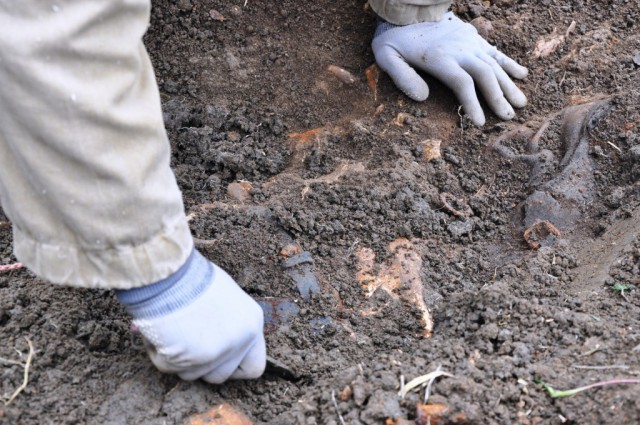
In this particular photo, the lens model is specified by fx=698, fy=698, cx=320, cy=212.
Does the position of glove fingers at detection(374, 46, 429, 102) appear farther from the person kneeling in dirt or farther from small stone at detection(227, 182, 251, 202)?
the person kneeling in dirt

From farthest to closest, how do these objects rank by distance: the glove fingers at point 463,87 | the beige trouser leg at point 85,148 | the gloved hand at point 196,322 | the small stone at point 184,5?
1. the small stone at point 184,5
2. the glove fingers at point 463,87
3. the gloved hand at point 196,322
4. the beige trouser leg at point 85,148

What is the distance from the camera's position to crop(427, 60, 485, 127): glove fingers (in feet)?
9.39

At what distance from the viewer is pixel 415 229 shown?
2398mm

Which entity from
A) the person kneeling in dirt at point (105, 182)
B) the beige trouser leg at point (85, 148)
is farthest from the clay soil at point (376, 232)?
the beige trouser leg at point (85, 148)

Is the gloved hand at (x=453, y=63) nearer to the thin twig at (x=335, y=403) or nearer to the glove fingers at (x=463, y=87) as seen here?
the glove fingers at (x=463, y=87)

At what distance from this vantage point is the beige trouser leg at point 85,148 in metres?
1.35

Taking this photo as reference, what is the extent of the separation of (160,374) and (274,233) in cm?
66

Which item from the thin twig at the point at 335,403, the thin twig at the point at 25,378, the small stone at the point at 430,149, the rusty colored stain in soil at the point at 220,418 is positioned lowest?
the thin twig at the point at 25,378

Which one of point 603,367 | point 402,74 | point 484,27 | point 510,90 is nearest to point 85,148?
point 603,367

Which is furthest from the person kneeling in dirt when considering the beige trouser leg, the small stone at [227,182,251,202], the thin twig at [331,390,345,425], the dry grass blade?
the small stone at [227,182,251,202]

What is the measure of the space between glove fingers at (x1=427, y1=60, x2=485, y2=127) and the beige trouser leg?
165cm

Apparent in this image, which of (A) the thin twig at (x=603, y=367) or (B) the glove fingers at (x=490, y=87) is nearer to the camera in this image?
(A) the thin twig at (x=603, y=367)

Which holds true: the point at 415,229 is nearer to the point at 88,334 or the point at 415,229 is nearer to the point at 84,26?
the point at 88,334

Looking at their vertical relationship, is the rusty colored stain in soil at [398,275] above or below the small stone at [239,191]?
above
